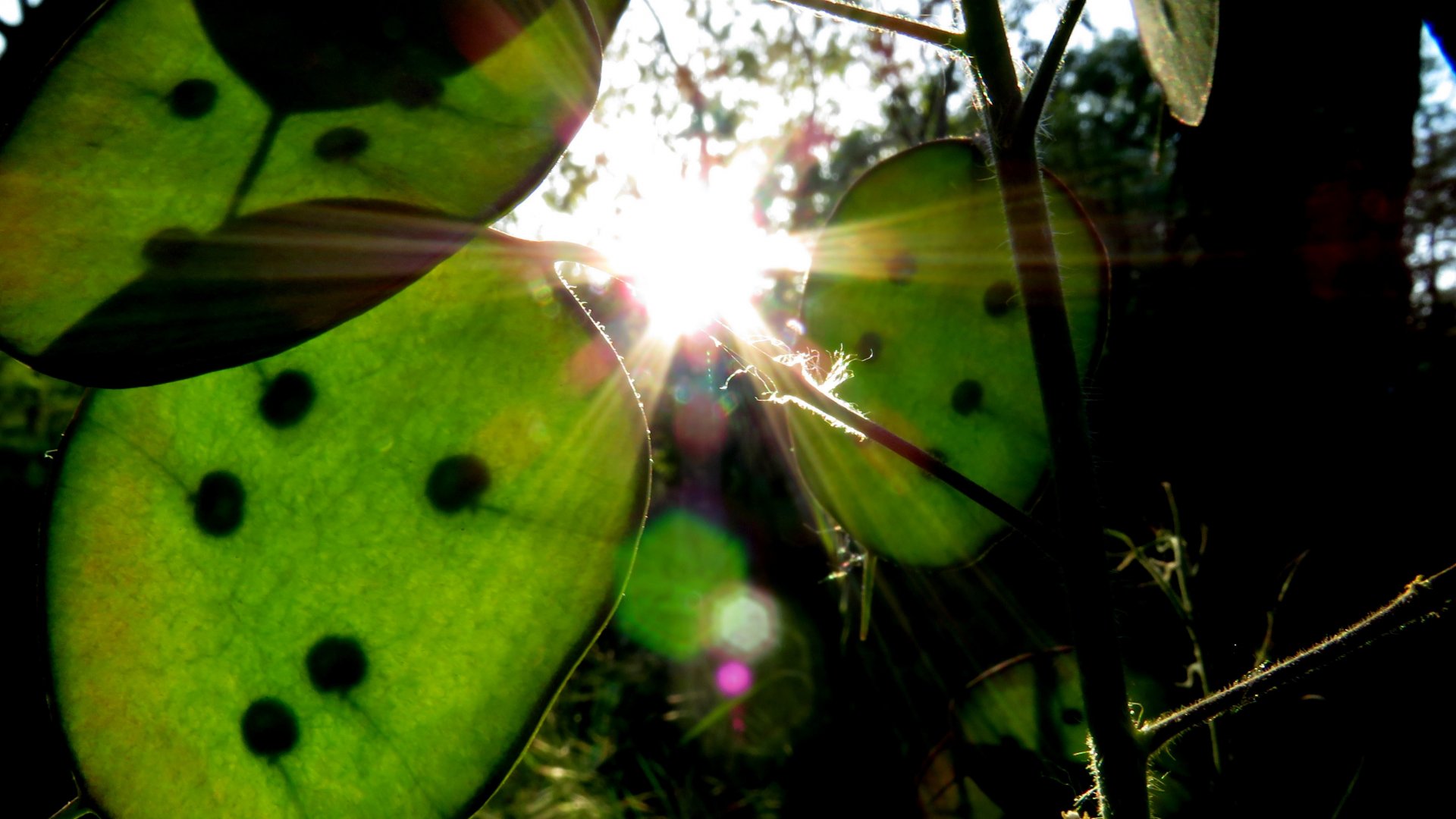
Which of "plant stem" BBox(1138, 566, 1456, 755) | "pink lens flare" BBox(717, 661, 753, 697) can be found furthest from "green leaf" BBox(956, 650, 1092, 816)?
"pink lens flare" BBox(717, 661, 753, 697)

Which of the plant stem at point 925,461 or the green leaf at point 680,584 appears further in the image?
the green leaf at point 680,584

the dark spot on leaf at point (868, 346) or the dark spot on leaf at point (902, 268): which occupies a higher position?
the dark spot on leaf at point (902, 268)

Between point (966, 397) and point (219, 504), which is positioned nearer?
point (219, 504)

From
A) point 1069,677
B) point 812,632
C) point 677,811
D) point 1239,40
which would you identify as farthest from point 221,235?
point 812,632

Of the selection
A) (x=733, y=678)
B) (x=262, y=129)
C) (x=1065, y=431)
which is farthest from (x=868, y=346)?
(x=733, y=678)

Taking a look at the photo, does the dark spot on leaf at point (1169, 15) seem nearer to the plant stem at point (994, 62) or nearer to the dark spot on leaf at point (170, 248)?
the plant stem at point (994, 62)

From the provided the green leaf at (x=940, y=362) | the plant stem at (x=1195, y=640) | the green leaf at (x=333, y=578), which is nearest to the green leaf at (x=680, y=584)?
the plant stem at (x=1195, y=640)

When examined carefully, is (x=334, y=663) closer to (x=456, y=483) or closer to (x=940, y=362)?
(x=456, y=483)
